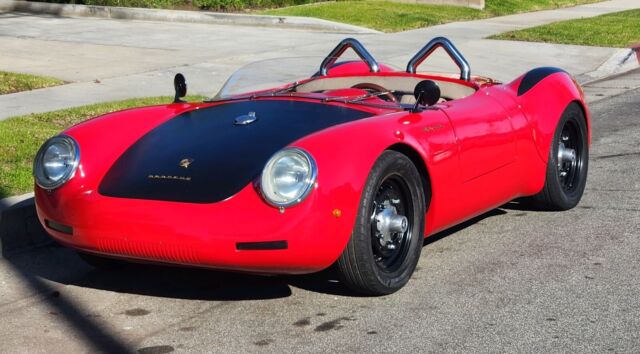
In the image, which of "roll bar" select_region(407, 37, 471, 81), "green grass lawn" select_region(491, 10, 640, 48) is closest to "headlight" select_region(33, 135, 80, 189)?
"roll bar" select_region(407, 37, 471, 81)

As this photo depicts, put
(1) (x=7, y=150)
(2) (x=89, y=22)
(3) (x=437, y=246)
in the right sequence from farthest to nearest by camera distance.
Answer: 1. (2) (x=89, y=22)
2. (1) (x=7, y=150)
3. (3) (x=437, y=246)

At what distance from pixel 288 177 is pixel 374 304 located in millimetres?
792

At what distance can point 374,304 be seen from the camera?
201 inches

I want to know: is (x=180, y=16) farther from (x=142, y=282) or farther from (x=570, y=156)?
(x=142, y=282)

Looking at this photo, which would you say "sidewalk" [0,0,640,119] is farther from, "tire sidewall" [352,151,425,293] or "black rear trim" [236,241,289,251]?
"black rear trim" [236,241,289,251]

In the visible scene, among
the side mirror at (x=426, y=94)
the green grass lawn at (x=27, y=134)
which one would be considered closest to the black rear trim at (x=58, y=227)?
the green grass lawn at (x=27, y=134)

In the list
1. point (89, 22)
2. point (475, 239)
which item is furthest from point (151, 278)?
point (89, 22)

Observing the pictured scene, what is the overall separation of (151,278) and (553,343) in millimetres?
2191

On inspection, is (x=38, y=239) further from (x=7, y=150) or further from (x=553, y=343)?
(x=553, y=343)

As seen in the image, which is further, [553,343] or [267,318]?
[267,318]

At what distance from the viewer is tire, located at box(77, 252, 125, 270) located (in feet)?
18.6

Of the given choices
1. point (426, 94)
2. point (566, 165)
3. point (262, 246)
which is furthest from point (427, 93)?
point (566, 165)

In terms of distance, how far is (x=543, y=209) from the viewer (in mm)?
6922

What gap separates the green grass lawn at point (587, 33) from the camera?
57.5 ft
